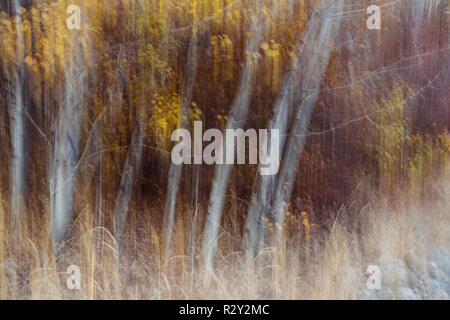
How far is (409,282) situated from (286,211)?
144cm

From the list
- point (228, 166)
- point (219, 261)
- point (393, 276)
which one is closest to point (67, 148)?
point (228, 166)

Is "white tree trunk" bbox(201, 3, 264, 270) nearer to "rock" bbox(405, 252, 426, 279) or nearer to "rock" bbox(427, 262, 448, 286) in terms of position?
"rock" bbox(405, 252, 426, 279)

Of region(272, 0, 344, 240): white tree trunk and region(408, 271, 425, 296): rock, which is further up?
region(272, 0, 344, 240): white tree trunk

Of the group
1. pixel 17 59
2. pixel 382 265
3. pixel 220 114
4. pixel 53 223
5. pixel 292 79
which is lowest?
pixel 382 265

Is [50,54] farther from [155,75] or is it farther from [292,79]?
[292,79]

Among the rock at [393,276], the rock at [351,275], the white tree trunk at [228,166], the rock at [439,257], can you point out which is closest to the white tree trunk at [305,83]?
the white tree trunk at [228,166]

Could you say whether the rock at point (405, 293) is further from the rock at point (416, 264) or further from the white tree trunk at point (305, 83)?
the white tree trunk at point (305, 83)

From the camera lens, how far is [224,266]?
2.93 meters

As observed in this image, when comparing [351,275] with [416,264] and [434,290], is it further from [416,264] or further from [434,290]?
[434,290]

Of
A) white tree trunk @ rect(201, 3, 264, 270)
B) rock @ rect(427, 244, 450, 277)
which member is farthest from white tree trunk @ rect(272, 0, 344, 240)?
rock @ rect(427, 244, 450, 277)

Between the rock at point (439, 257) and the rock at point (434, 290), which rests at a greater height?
the rock at point (439, 257)

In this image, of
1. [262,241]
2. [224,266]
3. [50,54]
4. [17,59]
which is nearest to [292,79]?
[262,241]
